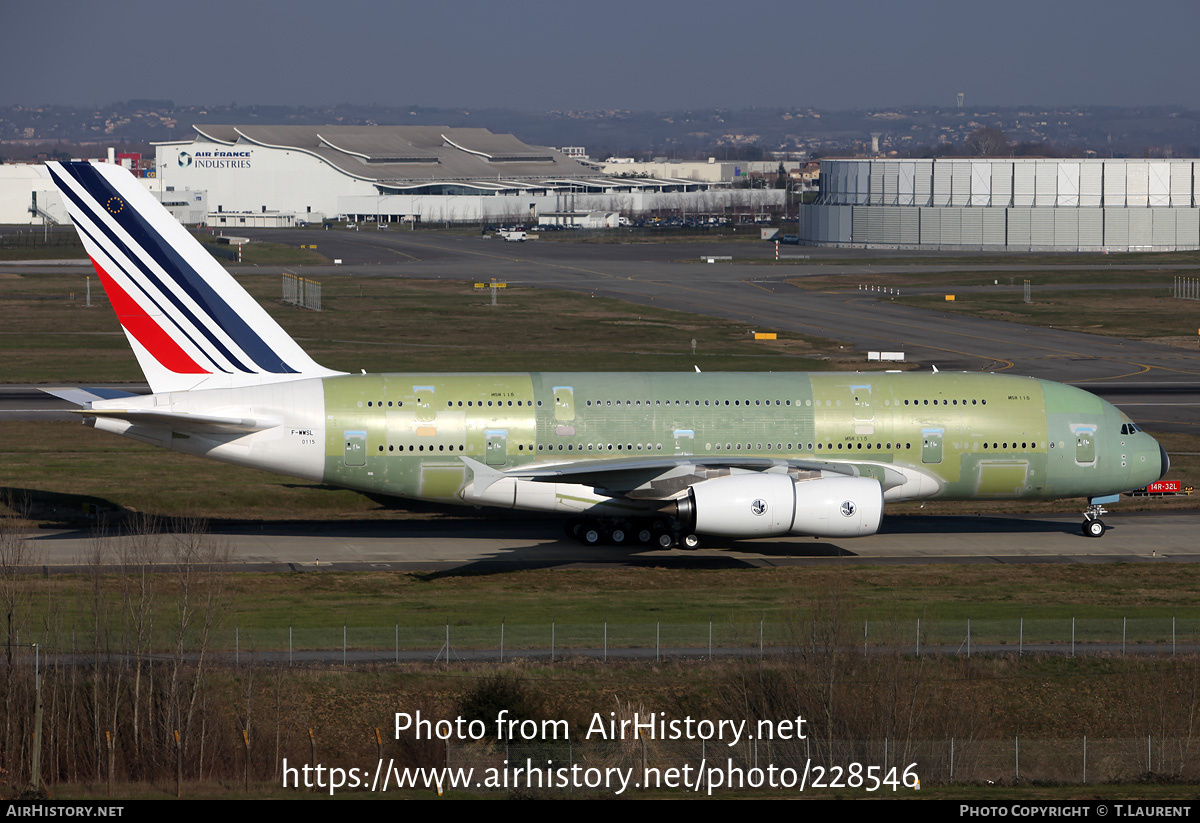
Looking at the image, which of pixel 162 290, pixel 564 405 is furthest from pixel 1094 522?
pixel 162 290

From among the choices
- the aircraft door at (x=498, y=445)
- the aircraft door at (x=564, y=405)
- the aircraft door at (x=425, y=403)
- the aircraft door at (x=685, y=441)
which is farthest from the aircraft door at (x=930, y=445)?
the aircraft door at (x=425, y=403)

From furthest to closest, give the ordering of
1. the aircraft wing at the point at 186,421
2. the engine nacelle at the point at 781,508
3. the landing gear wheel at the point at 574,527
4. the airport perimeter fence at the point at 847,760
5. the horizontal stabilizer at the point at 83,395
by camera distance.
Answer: the landing gear wheel at the point at 574,527 < the horizontal stabilizer at the point at 83,395 < the engine nacelle at the point at 781,508 < the aircraft wing at the point at 186,421 < the airport perimeter fence at the point at 847,760

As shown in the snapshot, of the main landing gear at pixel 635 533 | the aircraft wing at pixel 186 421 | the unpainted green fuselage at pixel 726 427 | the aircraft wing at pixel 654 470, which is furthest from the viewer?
the main landing gear at pixel 635 533

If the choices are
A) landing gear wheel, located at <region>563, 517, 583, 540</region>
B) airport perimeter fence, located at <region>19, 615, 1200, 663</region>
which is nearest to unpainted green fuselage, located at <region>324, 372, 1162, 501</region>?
landing gear wheel, located at <region>563, 517, 583, 540</region>

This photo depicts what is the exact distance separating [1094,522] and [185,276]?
34.5 meters

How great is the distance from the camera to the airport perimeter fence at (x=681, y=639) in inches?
1419

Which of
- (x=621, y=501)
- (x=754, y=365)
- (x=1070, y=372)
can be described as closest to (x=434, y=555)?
(x=621, y=501)

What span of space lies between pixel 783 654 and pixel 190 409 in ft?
74.5

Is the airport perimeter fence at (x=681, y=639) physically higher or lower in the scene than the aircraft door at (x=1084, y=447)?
lower

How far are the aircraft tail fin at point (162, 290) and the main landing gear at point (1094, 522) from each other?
30489 mm

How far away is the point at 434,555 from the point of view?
48125 mm

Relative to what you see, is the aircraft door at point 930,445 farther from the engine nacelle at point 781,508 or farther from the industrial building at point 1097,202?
the industrial building at point 1097,202
